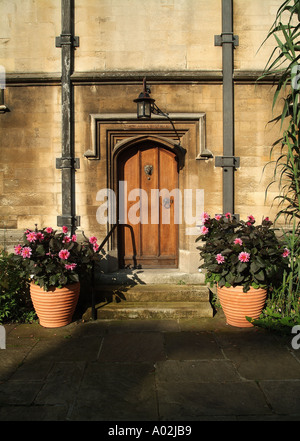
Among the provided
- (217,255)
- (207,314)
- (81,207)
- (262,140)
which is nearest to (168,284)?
(207,314)

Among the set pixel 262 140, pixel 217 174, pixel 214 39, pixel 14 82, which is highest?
pixel 214 39

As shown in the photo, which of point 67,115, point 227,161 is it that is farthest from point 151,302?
point 67,115

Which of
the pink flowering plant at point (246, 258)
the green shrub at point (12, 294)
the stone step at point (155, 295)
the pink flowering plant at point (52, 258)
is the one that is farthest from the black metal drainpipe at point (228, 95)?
the green shrub at point (12, 294)

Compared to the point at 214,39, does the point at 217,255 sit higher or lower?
lower

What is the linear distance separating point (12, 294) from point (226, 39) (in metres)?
4.45

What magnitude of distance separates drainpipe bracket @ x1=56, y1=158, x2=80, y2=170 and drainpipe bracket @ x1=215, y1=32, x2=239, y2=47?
2620mm

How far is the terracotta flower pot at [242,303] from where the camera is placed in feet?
14.0

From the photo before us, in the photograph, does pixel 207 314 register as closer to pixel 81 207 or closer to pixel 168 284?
pixel 168 284

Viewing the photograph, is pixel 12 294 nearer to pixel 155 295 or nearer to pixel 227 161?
pixel 155 295

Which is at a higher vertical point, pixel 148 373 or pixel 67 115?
pixel 67 115

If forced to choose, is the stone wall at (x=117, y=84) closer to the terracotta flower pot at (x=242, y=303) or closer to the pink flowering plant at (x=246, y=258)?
the pink flowering plant at (x=246, y=258)

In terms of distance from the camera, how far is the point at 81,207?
5449mm

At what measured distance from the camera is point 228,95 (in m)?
5.32

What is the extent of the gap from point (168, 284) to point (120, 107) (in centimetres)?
263
